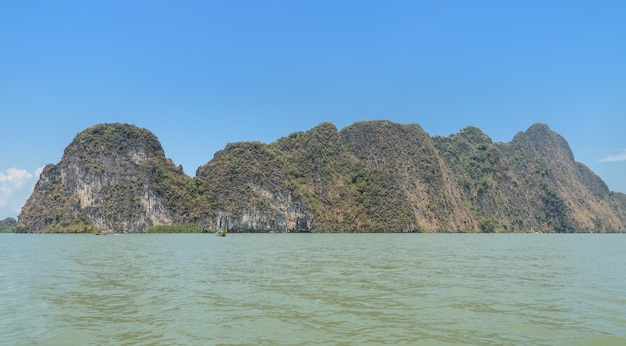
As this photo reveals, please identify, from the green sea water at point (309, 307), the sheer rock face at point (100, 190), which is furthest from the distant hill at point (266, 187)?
the green sea water at point (309, 307)

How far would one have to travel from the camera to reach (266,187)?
14488cm

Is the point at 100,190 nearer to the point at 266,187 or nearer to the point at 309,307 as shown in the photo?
the point at 266,187

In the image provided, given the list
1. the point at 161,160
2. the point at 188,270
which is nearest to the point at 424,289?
the point at 188,270

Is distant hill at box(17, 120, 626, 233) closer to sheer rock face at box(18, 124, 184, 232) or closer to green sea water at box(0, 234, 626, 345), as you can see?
sheer rock face at box(18, 124, 184, 232)

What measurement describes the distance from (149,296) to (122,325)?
460 centimetres

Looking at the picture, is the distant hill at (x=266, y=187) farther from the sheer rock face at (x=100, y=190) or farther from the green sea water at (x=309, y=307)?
the green sea water at (x=309, y=307)

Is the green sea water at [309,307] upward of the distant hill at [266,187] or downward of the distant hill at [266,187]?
downward

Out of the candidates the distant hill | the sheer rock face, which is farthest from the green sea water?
the distant hill

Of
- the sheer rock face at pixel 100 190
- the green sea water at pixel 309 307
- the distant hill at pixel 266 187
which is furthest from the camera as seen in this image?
the distant hill at pixel 266 187

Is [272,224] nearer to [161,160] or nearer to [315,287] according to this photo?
[161,160]

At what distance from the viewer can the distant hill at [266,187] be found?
13025 centimetres

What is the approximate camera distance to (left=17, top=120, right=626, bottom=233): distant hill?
130 m

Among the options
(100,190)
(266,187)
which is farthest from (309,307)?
(100,190)

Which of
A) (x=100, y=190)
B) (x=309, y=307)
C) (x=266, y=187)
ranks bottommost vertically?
(x=309, y=307)
